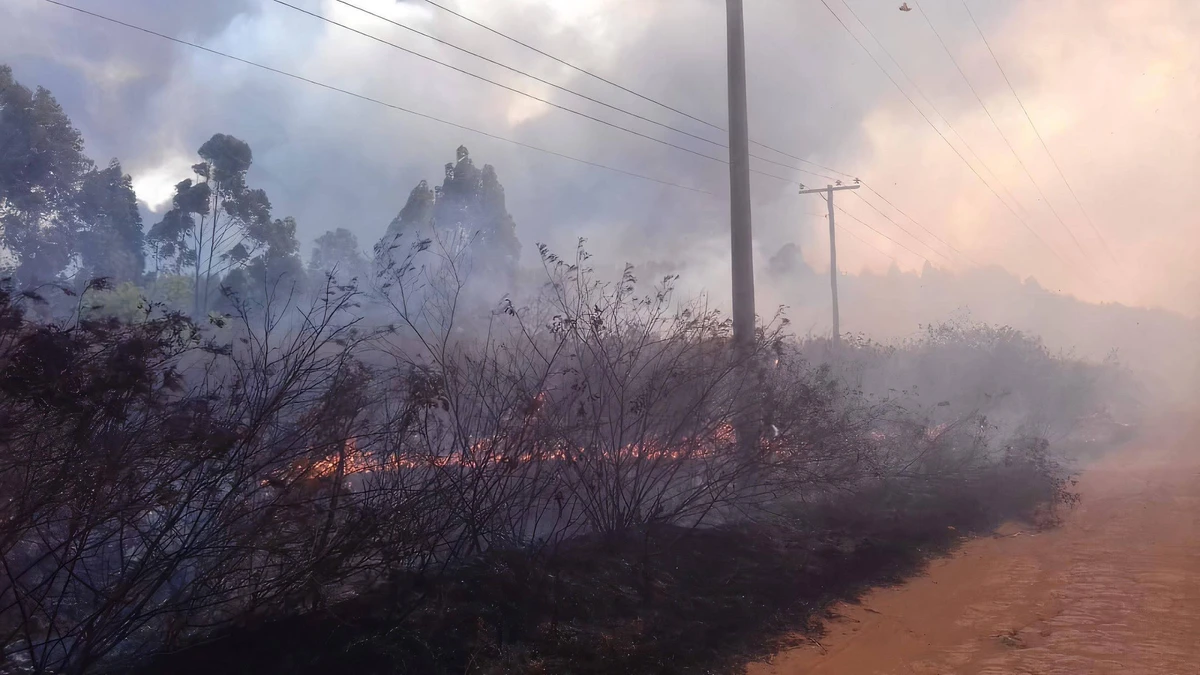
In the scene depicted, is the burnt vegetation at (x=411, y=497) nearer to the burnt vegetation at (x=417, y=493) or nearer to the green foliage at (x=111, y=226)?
the burnt vegetation at (x=417, y=493)

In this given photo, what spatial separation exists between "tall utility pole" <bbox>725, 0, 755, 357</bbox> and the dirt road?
12.2ft

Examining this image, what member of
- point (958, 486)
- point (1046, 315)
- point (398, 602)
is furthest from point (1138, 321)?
point (398, 602)

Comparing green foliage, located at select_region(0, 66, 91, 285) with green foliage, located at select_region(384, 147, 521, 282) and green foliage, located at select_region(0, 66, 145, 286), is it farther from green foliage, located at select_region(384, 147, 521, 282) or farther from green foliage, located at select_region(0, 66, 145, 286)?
green foliage, located at select_region(384, 147, 521, 282)

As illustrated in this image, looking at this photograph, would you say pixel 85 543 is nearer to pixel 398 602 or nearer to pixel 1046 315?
pixel 398 602

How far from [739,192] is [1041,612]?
22.2 feet

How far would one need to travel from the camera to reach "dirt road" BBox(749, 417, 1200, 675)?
22.1 ft

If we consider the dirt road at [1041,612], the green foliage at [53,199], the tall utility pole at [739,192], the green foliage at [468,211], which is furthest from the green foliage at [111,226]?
the dirt road at [1041,612]

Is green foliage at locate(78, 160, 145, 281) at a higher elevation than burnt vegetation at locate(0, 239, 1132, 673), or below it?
higher

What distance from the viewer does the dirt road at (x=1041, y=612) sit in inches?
265

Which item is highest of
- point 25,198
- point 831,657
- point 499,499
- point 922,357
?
point 25,198

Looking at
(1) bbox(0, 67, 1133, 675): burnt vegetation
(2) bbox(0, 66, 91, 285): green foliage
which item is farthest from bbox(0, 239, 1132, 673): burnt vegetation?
(2) bbox(0, 66, 91, 285): green foliage

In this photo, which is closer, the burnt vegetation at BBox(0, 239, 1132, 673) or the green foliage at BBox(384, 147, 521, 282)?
the burnt vegetation at BBox(0, 239, 1132, 673)

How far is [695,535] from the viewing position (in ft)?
30.9

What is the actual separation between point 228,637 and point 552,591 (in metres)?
2.74
